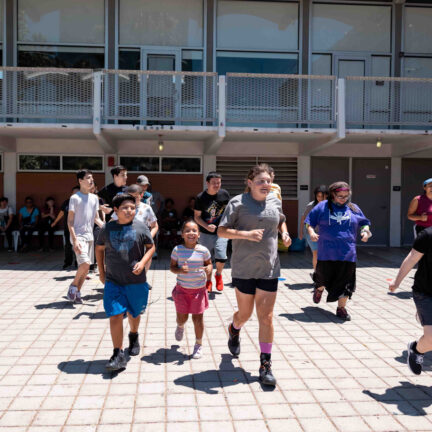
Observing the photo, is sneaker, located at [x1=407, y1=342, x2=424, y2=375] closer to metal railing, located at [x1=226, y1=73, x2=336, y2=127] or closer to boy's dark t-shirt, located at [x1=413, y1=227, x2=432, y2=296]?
boy's dark t-shirt, located at [x1=413, y1=227, x2=432, y2=296]

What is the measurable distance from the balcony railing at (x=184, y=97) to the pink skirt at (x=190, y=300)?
6.71 metres

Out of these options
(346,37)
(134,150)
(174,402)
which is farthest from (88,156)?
(174,402)

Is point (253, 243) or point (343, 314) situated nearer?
point (253, 243)

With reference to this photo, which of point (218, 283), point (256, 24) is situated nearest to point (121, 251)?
point (218, 283)

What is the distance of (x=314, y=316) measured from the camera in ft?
19.9

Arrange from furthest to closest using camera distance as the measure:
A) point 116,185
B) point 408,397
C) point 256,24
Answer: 1. point 256,24
2. point 116,185
3. point 408,397

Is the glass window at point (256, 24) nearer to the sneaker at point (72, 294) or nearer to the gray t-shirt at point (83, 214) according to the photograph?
the gray t-shirt at point (83, 214)

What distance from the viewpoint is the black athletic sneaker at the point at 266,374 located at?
12.3 feet

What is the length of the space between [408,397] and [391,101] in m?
9.35

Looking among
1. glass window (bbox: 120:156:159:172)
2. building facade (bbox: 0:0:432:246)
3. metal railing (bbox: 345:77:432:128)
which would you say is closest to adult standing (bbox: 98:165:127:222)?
building facade (bbox: 0:0:432:246)

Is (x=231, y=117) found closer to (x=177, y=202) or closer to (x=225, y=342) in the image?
(x=177, y=202)

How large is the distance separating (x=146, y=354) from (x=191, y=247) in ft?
3.88

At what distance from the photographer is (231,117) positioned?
35.3ft

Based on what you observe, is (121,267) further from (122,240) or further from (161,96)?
(161,96)
